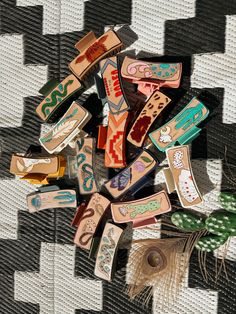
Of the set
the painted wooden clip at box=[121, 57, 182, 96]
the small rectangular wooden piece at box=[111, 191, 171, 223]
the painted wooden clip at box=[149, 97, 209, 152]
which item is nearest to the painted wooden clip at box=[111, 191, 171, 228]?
the small rectangular wooden piece at box=[111, 191, 171, 223]

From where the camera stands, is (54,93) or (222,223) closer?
(222,223)

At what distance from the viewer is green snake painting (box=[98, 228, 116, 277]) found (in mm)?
987

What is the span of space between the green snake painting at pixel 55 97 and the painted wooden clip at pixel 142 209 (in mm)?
255

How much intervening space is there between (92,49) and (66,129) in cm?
18

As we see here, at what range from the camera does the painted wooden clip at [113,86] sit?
97 cm

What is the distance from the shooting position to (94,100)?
1.04 meters

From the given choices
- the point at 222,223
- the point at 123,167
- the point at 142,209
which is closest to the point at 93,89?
the point at 123,167

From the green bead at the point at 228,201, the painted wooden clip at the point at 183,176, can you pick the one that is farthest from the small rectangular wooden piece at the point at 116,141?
the green bead at the point at 228,201

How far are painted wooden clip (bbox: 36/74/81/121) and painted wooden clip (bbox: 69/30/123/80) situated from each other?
2 cm

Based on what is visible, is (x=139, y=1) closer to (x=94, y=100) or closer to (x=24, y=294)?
(x=94, y=100)

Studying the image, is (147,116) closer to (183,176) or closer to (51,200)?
(183,176)

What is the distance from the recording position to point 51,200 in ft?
3.42

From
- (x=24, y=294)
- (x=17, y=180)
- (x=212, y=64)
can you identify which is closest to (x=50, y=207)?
(x=17, y=180)

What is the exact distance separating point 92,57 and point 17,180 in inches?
13.3
